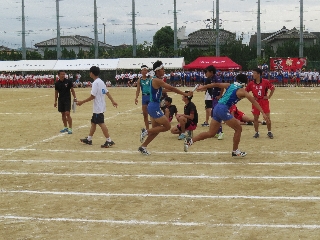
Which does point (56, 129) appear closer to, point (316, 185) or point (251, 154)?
point (251, 154)

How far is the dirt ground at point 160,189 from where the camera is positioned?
6.36 metres

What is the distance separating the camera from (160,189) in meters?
8.38

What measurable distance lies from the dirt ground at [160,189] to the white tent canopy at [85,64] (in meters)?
44.1

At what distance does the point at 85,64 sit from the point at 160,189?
171 ft

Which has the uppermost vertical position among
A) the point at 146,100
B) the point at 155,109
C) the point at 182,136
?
the point at 146,100

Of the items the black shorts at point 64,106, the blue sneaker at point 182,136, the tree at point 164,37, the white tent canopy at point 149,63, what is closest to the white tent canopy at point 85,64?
the white tent canopy at point 149,63

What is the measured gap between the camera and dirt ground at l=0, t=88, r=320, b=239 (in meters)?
6.36

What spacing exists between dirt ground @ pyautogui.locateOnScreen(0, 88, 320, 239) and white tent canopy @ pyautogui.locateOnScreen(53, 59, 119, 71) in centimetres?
4413

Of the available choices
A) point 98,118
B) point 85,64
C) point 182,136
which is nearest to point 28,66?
point 85,64

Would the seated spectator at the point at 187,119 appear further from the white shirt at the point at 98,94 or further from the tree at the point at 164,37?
the tree at the point at 164,37

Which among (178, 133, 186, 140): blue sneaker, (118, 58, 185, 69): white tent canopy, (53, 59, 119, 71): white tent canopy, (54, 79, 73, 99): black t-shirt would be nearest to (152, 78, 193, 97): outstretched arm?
(178, 133, 186, 140): blue sneaker

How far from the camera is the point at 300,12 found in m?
67.7

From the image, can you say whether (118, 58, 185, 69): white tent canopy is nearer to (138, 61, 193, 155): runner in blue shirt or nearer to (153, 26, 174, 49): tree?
(153, 26, 174, 49): tree

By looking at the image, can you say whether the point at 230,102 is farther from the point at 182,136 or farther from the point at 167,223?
the point at 167,223
